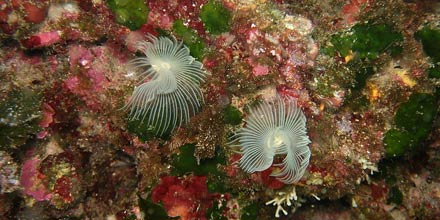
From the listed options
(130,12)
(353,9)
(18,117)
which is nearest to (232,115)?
(130,12)

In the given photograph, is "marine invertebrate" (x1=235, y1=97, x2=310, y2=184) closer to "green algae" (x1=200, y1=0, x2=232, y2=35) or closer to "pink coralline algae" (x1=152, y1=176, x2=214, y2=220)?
"pink coralline algae" (x1=152, y1=176, x2=214, y2=220)

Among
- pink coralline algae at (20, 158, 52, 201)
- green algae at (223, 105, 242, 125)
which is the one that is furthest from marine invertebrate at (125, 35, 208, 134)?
pink coralline algae at (20, 158, 52, 201)

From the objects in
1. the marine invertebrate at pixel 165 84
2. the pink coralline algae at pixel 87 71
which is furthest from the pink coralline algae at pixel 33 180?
the marine invertebrate at pixel 165 84

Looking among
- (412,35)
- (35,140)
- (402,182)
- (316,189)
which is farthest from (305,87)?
(35,140)

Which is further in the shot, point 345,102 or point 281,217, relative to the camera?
point 281,217

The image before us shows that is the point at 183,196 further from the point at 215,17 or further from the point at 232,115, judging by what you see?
the point at 215,17

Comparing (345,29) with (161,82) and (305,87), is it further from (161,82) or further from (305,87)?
(161,82)

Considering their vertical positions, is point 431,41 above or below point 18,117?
above
